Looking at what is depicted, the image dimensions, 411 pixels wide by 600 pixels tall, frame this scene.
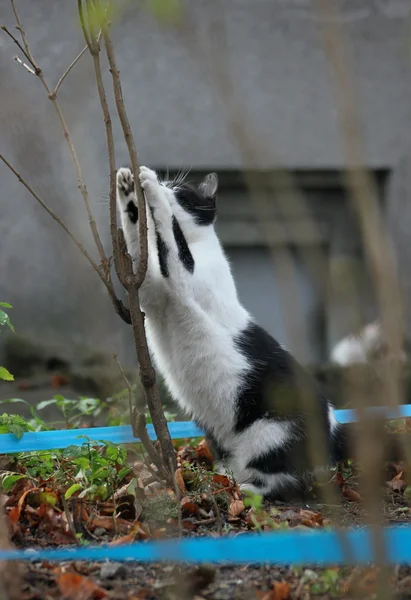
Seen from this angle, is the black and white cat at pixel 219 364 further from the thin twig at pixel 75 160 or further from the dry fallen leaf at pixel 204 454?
the thin twig at pixel 75 160

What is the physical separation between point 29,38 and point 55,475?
4.01 metres

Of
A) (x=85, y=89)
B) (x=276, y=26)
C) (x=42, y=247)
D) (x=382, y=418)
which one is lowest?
(x=382, y=418)

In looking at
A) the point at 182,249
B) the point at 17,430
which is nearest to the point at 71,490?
the point at 17,430

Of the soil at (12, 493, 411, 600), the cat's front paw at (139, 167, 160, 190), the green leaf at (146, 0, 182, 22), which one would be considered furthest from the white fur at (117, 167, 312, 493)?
the green leaf at (146, 0, 182, 22)

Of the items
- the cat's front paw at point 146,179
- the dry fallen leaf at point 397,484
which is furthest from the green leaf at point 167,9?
the dry fallen leaf at point 397,484

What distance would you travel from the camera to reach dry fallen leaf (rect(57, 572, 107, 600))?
162 centimetres

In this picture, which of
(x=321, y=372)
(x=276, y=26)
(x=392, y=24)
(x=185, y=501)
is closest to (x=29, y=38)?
(x=276, y=26)

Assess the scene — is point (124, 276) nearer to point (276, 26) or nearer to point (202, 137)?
point (202, 137)

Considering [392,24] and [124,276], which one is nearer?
[124,276]

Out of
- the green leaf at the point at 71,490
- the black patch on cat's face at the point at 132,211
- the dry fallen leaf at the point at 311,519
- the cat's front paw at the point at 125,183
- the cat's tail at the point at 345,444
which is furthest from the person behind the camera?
the cat's tail at the point at 345,444

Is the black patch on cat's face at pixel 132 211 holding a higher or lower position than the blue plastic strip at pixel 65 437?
higher

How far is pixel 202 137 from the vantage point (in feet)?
19.0

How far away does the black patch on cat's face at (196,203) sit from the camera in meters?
3.41

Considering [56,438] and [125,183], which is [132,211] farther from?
[56,438]
